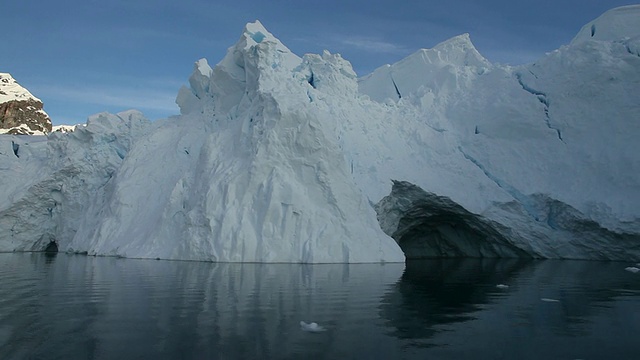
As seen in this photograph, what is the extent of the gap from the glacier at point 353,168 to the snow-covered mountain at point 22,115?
64.3 feet

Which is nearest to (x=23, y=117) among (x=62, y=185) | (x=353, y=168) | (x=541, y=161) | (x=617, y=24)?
(x=62, y=185)

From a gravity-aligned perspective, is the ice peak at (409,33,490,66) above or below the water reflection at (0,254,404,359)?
above

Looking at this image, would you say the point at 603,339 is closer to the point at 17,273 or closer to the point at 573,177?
the point at 17,273

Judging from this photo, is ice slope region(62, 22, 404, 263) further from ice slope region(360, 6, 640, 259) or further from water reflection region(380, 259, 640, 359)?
water reflection region(380, 259, 640, 359)

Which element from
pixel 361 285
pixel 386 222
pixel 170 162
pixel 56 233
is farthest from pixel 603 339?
pixel 56 233

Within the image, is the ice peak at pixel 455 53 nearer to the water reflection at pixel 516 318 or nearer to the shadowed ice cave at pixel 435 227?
the shadowed ice cave at pixel 435 227

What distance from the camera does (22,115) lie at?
1941 inches

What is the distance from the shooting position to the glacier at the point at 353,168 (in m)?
20.6

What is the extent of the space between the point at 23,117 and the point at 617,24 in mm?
49148

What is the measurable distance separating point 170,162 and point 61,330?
21.9 metres

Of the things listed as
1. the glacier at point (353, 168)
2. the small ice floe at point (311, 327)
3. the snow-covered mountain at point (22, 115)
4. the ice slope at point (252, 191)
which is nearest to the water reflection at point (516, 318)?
the small ice floe at point (311, 327)

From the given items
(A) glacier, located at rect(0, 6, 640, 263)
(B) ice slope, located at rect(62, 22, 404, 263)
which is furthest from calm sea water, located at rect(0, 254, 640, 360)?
(A) glacier, located at rect(0, 6, 640, 263)

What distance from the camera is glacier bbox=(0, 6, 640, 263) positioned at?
2062 centimetres

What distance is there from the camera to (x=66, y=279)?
12859 mm
